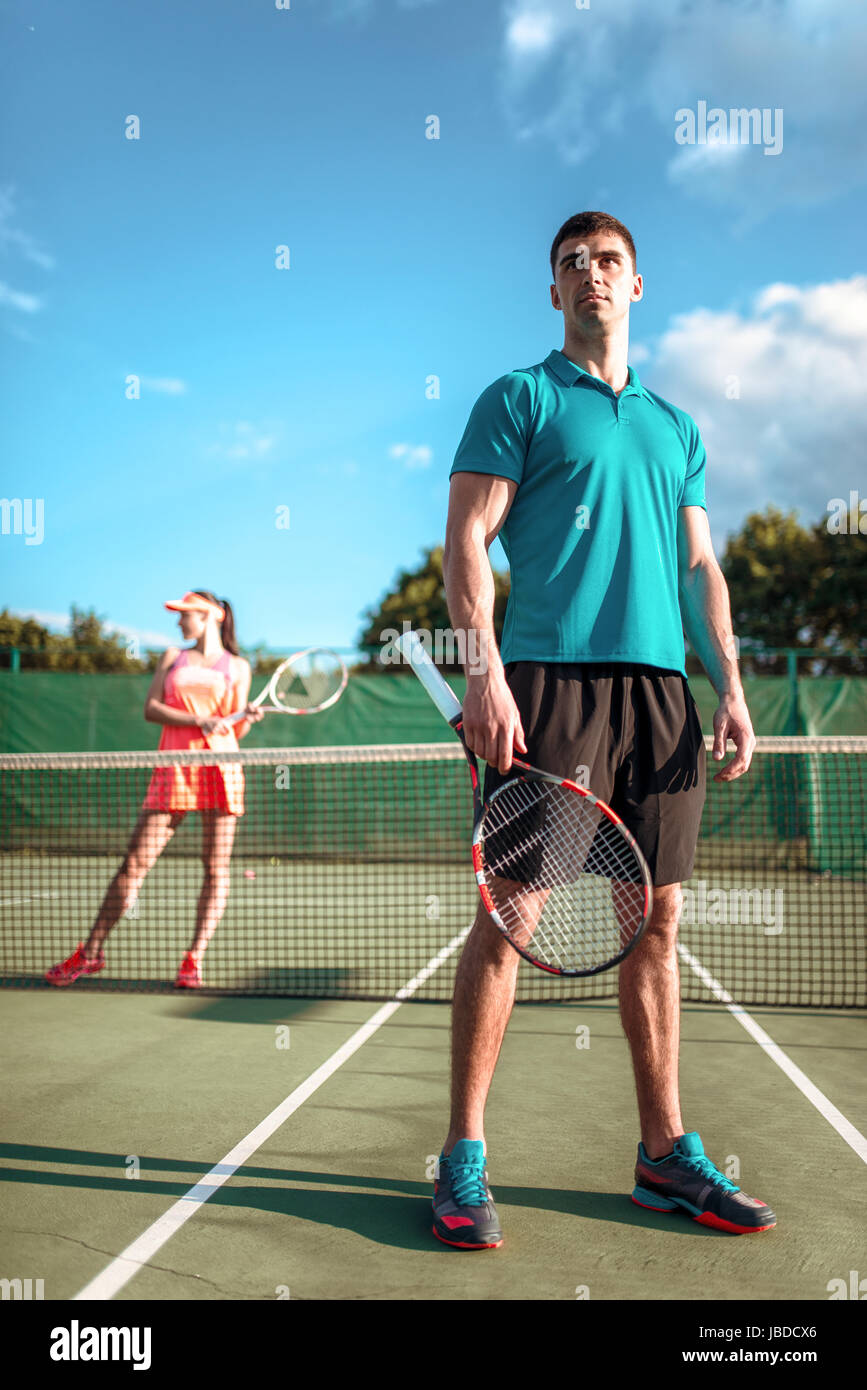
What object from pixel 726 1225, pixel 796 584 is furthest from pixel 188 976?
pixel 796 584

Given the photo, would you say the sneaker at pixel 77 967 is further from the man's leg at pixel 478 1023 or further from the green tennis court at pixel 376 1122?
the man's leg at pixel 478 1023

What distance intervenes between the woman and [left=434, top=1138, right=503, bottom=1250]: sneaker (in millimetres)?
2522

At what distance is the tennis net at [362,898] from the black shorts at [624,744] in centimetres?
211

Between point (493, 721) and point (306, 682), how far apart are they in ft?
14.2

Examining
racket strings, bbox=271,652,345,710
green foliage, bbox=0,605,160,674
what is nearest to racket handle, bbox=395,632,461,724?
racket strings, bbox=271,652,345,710

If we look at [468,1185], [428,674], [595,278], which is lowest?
[468,1185]

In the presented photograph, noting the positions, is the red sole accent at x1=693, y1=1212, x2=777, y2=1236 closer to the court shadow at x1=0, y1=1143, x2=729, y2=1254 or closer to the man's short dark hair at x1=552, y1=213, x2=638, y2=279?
the court shadow at x1=0, y1=1143, x2=729, y2=1254

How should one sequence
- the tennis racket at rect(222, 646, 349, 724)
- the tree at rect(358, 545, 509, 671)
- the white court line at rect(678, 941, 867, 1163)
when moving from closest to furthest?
the white court line at rect(678, 941, 867, 1163), the tennis racket at rect(222, 646, 349, 724), the tree at rect(358, 545, 509, 671)

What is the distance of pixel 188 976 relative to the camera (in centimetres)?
463

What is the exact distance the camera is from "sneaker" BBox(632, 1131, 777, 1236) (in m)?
2.17

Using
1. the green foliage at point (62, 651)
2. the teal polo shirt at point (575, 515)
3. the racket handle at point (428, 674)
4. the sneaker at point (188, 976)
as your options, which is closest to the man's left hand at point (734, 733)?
the teal polo shirt at point (575, 515)

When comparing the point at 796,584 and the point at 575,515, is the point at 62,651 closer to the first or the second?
the point at 575,515

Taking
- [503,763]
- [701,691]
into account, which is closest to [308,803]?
[701,691]
